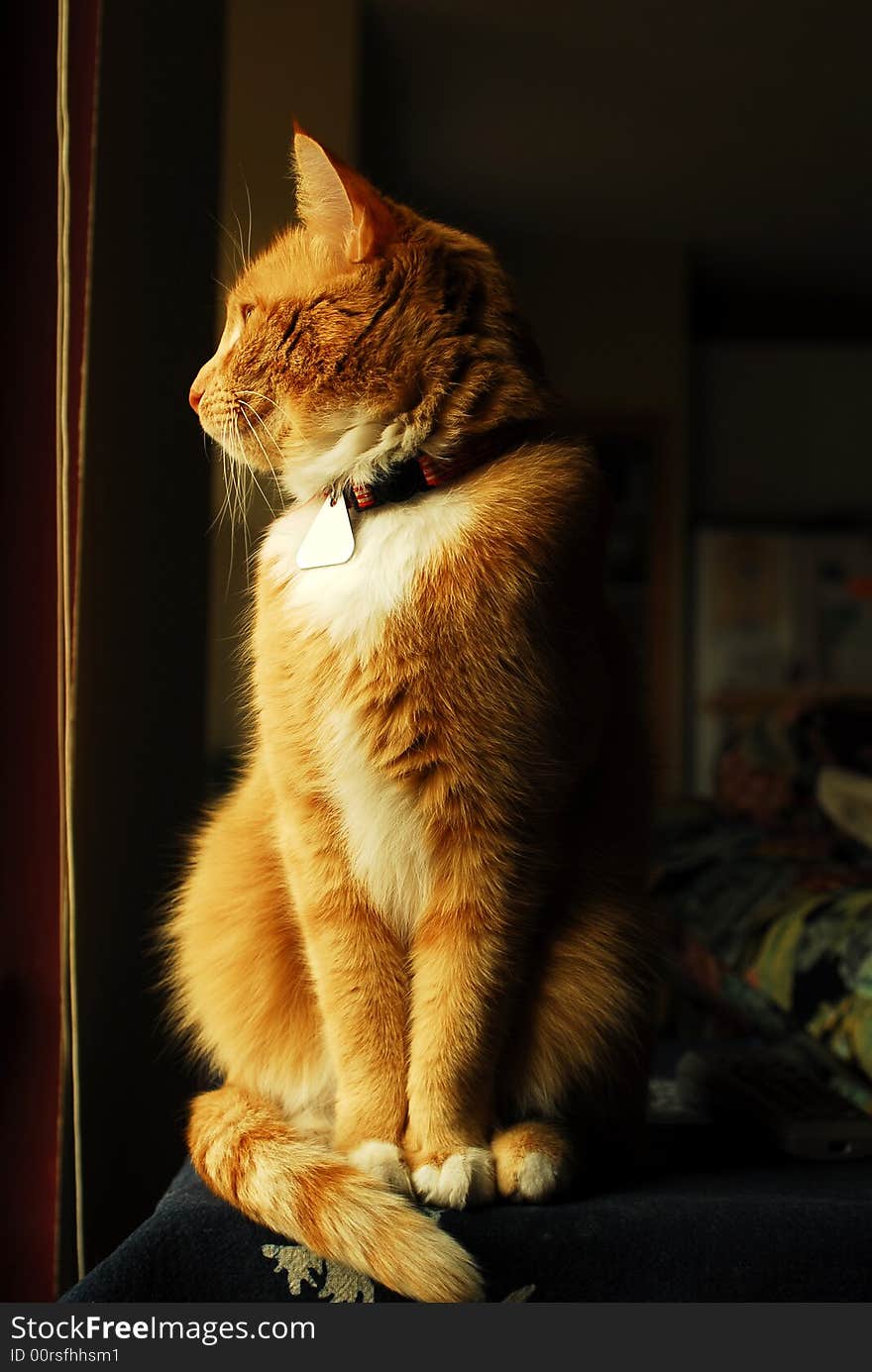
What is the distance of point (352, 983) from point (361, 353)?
41cm

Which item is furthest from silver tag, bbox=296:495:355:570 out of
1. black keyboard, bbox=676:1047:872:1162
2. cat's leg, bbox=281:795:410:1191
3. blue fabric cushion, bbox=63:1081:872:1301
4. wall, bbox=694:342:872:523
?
wall, bbox=694:342:872:523

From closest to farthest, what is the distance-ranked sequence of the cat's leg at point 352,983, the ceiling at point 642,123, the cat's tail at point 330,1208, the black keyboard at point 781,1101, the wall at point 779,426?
1. the cat's tail at point 330,1208
2. the cat's leg at point 352,983
3. the black keyboard at point 781,1101
4. the ceiling at point 642,123
5. the wall at point 779,426

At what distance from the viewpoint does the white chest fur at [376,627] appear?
28.2 inches

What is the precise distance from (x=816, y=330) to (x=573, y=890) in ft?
17.9

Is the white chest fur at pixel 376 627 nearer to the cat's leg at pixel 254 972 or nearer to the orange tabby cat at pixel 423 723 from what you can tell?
the orange tabby cat at pixel 423 723

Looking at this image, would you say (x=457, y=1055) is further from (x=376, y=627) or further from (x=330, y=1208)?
(x=376, y=627)

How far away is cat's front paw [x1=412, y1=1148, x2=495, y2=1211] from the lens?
70 cm

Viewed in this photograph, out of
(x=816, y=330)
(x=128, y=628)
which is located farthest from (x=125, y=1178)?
(x=816, y=330)

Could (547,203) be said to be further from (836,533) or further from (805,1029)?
(805,1029)

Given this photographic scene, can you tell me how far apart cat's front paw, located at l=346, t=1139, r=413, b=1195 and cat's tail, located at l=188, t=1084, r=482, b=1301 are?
0.01 meters

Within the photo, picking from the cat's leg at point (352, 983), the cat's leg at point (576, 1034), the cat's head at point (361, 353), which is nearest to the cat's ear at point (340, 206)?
the cat's head at point (361, 353)
